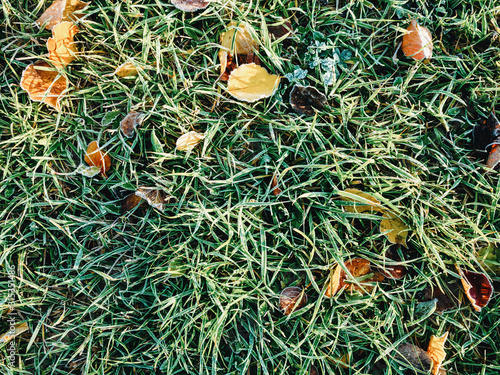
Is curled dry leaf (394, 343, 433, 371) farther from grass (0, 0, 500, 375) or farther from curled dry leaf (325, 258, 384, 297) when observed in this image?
curled dry leaf (325, 258, 384, 297)

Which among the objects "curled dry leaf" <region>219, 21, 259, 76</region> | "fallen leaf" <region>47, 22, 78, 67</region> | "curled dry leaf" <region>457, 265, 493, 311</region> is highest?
"fallen leaf" <region>47, 22, 78, 67</region>

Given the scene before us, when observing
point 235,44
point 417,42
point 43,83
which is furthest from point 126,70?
point 417,42

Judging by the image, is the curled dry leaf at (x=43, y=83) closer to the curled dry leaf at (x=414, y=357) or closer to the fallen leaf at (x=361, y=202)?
the fallen leaf at (x=361, y=202)

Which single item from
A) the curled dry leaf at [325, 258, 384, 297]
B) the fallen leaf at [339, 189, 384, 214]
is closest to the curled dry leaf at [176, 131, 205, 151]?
the fallen leaf at [339, 189, 384, 214]

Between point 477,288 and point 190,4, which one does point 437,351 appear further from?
point 190,4

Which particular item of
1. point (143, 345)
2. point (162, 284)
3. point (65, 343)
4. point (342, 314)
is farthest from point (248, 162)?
point (65, 343)

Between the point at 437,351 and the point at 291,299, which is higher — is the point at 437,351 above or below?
below

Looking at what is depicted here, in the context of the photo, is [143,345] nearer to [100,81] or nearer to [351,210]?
[351,210]
